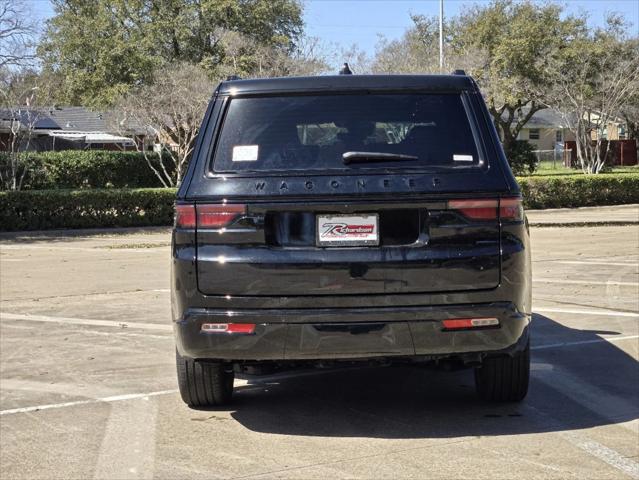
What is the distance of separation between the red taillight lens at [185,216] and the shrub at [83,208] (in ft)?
54.7

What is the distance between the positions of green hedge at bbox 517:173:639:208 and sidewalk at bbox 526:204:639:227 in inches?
15.0

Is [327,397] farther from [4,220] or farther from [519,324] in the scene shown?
[4,220]

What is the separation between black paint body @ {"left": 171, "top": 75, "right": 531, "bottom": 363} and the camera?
4.58m

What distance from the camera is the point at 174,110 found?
28391 mm

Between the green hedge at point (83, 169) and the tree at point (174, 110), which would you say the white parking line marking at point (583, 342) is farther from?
the tree at point (174, 110)

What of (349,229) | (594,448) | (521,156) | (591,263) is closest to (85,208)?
(591,263)

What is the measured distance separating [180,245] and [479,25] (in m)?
39.2

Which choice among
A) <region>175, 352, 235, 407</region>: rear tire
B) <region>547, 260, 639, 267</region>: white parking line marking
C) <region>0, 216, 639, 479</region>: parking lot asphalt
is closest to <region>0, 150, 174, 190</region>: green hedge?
<region>547, 260, 639, 267</region>: white parking line marking

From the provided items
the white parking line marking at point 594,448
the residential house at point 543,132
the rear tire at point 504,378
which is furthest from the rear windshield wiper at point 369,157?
the residential house at point 543,132

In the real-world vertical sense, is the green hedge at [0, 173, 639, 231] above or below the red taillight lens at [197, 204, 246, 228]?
below

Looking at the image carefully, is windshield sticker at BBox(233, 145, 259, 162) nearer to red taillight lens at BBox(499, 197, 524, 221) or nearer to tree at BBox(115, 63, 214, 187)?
red taillight lens at BBox(499, 197, 524, 221)

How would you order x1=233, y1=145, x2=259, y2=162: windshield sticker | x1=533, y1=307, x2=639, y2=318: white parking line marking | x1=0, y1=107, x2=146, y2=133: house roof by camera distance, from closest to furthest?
x1=233, y1=145, x2=259, y2=162: windshield sticker
x1=533, y1=307, x2=639, y2=318: white parking line marking
x1=0, y1=107, x2=146, y2=133: house roof

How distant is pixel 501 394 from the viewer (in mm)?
5457

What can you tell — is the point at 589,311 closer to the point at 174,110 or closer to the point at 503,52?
the point at 174,110
